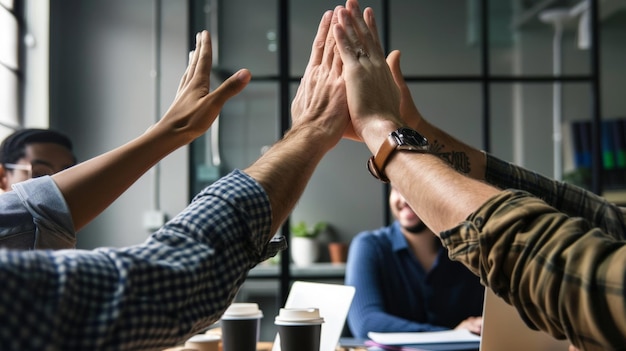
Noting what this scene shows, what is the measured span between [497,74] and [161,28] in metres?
2.67

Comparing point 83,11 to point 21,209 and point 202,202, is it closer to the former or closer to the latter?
point 21,209

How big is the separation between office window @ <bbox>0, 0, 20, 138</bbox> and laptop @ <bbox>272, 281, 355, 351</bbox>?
2751mm

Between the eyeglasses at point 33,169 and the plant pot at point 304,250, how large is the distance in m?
1.70

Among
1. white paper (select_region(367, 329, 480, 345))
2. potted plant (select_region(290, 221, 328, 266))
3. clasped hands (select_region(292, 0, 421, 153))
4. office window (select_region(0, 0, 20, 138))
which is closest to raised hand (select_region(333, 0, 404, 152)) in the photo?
clasped hands (select_region(292, 0, 421, 153))

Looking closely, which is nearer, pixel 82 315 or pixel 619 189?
pixel 82 315

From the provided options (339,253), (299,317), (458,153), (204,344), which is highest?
(458,153)

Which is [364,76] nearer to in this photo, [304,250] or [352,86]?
[352,86]

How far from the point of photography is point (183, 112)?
52.0 inches

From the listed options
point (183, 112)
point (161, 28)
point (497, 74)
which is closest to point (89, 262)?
point (183, 112)

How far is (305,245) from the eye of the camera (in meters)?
3.96

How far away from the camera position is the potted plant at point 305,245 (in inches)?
154

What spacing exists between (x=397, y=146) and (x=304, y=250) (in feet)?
9.79

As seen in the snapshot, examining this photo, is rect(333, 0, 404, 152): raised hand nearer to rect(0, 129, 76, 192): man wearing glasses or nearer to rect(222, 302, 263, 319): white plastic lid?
rect(222, 302, 263, 319): white plastic lid

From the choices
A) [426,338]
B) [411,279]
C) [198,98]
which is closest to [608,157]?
[411,279]
